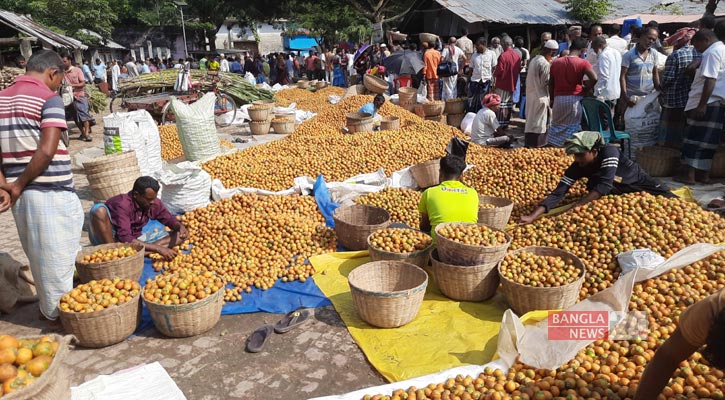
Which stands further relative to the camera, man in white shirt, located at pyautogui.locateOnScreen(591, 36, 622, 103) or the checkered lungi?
man in white shirt, located at pyautogui.locateOnScreen(591, 36, 622, 103)

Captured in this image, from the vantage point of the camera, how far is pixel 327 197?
5996 millimetres

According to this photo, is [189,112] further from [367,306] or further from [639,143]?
[639,143]

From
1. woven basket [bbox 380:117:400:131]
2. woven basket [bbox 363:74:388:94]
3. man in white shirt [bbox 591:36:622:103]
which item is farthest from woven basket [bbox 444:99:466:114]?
man in white shirt [bbox 591:36:622:103]

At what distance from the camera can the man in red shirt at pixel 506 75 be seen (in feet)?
31.4

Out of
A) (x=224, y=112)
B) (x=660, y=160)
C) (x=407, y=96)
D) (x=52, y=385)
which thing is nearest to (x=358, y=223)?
(x=52, y=385)

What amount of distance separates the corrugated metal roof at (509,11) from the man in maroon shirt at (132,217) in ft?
44.1

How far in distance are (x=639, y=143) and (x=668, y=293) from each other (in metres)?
4.93

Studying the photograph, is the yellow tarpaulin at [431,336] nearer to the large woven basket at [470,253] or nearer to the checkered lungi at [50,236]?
the large woven basket at [470,253]

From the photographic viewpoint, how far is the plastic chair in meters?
6.59

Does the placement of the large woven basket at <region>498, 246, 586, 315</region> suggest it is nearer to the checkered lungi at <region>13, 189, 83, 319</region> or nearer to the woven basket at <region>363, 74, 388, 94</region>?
the checkered lungi at <region>13, 189, 83, 319</region>

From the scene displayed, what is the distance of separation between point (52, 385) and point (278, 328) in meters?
1.59

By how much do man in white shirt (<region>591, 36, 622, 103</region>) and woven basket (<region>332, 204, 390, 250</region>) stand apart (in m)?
4.64

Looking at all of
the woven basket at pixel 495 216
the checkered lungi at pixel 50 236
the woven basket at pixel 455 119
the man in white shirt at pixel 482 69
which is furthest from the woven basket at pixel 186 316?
the man in white shirt at pixel 482 69

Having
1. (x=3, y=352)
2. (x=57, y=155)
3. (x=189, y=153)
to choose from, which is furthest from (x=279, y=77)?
(x=3, y=352)
